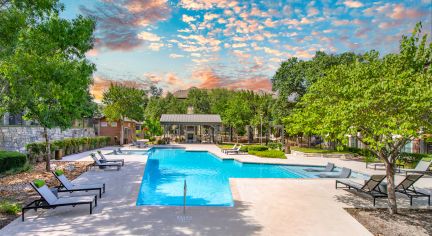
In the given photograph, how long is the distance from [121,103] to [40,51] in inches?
1388

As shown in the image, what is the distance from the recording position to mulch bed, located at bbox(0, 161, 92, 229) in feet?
32.4

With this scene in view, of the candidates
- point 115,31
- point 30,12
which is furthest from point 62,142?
point 30,12

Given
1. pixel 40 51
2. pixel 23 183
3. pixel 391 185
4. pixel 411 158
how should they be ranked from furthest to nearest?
pixel 411 158 < pixel 23 183 < pixel 40 51 < pixel 391 185

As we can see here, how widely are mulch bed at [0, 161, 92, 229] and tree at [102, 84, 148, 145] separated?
24.1 meters

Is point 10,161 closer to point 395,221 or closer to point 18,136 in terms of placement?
point 18,136

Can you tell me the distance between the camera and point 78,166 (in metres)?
18.8

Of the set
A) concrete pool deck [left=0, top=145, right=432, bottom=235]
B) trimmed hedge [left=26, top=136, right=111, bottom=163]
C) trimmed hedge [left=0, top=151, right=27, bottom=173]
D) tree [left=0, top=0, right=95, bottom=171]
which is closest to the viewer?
concrete pool deck [left=0, top=145, right=432, bottom=235]

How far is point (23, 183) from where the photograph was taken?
506 inches

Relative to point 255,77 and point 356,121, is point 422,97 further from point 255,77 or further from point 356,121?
point 255,77

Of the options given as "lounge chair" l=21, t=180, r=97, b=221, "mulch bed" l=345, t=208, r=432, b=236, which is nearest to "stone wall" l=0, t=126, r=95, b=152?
"lounge chair" l=21, t=180, r=97, b=221

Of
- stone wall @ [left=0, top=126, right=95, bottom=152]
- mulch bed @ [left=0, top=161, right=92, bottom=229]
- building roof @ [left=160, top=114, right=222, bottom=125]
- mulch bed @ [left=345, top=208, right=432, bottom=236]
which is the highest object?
building roof @ [left=160, top=114, right=222, bottom=125]

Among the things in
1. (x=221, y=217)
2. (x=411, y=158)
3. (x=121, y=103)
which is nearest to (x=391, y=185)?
(x=221, y=217)

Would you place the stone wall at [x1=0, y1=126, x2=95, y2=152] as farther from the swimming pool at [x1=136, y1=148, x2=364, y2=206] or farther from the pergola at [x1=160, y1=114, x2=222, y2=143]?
the pergola at [x1=160, y1=114, x2=222, y2=143]

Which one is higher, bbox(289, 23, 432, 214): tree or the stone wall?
bbox(289, 23, 432, 214): tree
